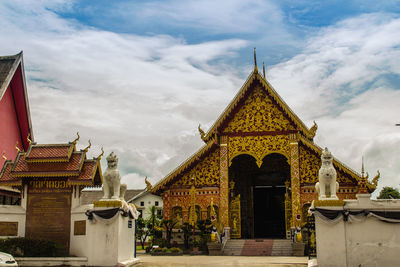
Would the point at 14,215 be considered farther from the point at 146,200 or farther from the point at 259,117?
the point at 146,200

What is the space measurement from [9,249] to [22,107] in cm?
1334

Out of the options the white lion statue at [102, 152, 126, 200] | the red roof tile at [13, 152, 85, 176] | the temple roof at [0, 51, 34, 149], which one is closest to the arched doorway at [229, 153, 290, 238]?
the red roof tile at [13, 152, 85, 176]

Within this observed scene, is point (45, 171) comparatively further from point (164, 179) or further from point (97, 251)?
point (164, 179)

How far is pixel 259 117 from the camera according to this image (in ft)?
73.2

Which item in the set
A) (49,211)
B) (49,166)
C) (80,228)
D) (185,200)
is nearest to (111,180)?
(80,228)

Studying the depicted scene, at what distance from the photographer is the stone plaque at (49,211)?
50.2 ft

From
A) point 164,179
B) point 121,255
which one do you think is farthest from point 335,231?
point 164,179

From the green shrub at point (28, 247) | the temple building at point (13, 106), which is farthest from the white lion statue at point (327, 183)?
the temple building at point (13, 106)

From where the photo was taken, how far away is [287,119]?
21953 mm

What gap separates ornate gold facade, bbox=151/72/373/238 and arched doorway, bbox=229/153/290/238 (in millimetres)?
1614

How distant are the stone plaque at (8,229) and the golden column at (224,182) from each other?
9.23m

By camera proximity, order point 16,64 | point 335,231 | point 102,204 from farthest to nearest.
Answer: point 16,64 < point 102,204 < point 335,231

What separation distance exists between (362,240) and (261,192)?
14.1 metres

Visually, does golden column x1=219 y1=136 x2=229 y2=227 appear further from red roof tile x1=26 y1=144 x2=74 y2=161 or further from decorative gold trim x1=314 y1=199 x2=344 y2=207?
decorative gold trim x1=314 y1=199 x2=344 y2=207
